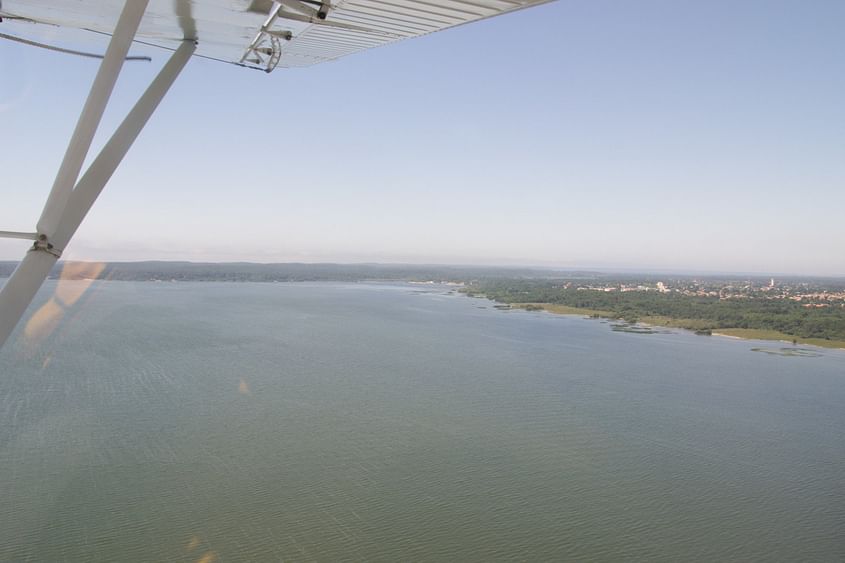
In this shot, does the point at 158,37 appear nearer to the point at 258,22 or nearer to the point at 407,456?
the point at 258,22

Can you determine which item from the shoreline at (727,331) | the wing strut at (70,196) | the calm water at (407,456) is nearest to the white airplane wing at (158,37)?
the wing strut at (70,196)

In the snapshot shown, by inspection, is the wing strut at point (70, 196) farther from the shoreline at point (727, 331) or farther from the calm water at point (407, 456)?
the shoreline at point (727, 331)

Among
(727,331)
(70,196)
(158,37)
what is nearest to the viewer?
(70,196)

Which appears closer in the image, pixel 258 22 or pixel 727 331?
pixel 258 22

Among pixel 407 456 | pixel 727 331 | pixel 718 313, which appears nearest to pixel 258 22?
pixel 407 456

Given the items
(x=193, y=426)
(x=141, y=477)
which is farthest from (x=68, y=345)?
(x=141, y=477)

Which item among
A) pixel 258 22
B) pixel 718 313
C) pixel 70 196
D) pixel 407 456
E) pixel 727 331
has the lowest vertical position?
pixel 407 456
